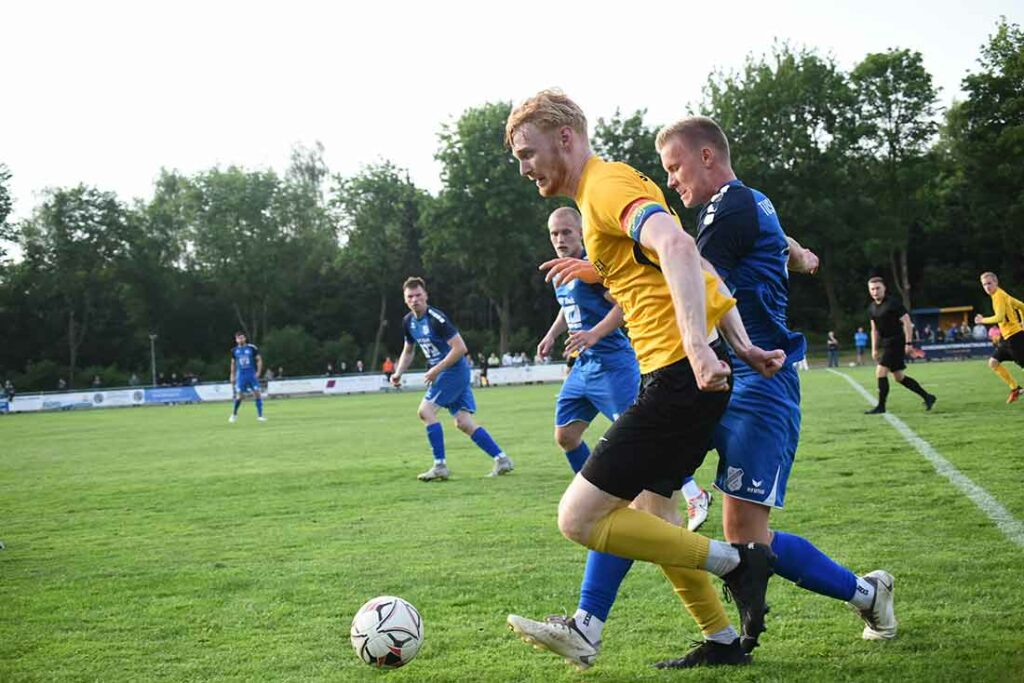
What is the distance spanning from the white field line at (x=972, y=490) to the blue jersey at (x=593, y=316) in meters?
2.76

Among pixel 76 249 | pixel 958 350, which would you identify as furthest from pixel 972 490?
pixel 76 249

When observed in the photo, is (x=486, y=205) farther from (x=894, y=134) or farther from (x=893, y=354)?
(x=893, y=354)

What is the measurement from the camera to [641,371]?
373cm

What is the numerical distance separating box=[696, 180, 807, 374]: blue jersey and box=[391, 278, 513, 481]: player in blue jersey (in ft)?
23.3

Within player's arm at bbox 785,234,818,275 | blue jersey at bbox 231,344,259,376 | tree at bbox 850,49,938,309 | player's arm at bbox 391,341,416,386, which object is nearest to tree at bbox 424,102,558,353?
tree at bbox 850,49,938,309

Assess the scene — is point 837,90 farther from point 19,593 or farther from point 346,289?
point 19,593

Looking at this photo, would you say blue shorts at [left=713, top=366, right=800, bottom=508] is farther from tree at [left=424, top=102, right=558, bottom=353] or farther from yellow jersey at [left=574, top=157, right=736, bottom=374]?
tree at [left=424, top=102, right=558, bottom=353]

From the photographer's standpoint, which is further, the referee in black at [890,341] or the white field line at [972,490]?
the referee in black at [890,341]

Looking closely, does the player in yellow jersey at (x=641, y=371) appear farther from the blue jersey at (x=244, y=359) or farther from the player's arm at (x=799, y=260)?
the blue jersey at (x=244, y=359)

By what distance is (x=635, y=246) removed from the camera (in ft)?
12.0

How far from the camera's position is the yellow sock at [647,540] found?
12.0 ft

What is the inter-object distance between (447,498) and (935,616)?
5523 mm

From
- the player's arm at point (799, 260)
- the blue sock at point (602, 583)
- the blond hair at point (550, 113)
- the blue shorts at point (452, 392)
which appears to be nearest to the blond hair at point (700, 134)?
the blond hair at point (550, 113)

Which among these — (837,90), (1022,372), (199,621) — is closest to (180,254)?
(837,90)
